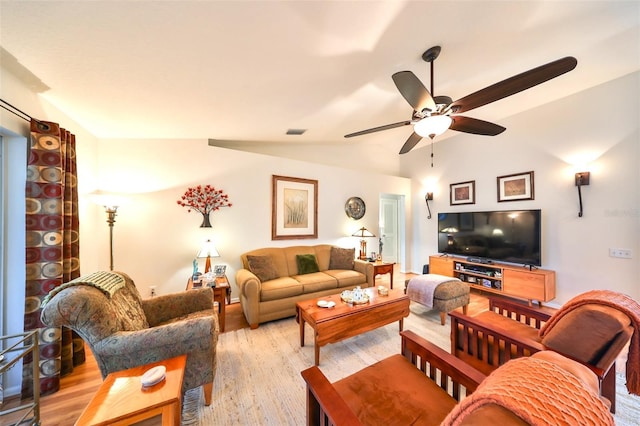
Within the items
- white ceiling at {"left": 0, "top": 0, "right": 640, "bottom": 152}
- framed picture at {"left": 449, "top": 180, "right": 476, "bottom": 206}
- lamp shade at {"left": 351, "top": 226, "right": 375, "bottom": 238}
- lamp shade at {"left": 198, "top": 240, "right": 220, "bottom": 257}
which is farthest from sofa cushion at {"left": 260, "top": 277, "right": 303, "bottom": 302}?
framed picture at {"left": 449, "top": 180, "right": 476, "bottom": 206}

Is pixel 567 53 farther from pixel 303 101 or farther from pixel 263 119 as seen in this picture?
pixel 263 119

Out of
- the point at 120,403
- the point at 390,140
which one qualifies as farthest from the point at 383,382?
the point at 390,140

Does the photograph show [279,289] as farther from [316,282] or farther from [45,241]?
[45,241]

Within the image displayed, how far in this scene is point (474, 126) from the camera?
2.11 m

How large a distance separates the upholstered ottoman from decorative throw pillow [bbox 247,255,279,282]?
6.40 ft

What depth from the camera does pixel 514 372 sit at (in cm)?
62

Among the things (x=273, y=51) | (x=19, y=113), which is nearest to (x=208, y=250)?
(x=19, y=113)

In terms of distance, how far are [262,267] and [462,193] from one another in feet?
13.2

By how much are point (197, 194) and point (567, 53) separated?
4627mm

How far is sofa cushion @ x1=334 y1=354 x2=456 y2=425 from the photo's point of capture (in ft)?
3.38

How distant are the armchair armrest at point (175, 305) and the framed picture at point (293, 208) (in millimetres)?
1733

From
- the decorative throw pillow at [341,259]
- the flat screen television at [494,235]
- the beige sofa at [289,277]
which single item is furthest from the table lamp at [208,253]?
the flat screen television at [494,235]

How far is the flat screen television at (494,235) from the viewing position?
3.34m

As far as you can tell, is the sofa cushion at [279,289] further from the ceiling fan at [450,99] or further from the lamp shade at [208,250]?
the ceiling fan at [450,99]
